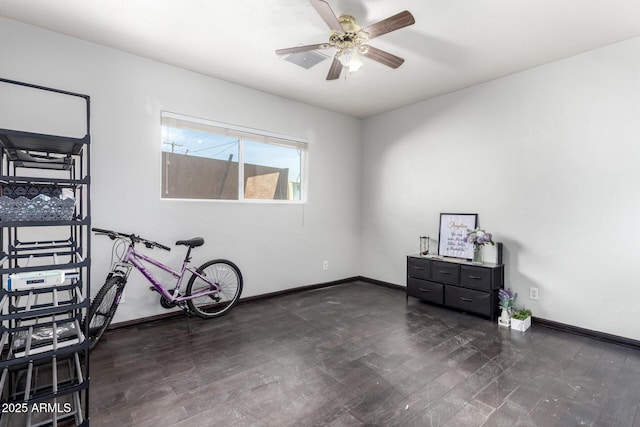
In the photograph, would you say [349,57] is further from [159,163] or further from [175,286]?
[175,286]

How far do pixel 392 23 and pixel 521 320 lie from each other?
2.91 meters

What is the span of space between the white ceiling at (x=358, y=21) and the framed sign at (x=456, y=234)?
5.31 ft

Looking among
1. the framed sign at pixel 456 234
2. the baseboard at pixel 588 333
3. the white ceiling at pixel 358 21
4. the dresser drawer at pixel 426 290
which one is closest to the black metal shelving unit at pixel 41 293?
the white ceiling at pixel 358 21

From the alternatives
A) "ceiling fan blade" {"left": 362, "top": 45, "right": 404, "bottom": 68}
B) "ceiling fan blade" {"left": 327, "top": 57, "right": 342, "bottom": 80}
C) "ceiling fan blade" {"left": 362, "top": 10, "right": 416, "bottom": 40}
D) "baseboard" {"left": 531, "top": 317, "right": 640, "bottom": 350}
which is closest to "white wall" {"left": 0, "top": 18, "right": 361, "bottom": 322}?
"ceiling fan blade" {"left": 327, "top": 57, "right": 342, "bottom": 80}

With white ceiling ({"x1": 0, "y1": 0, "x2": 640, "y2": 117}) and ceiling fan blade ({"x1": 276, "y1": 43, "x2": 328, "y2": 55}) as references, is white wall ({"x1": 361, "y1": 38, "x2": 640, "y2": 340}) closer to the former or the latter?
white ceiling ({"x1": 0, "y1": 0, "x2": 640, "y2": 117})

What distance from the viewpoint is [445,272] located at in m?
3.66

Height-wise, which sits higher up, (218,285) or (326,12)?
(326,12)

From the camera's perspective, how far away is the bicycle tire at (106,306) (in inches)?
104

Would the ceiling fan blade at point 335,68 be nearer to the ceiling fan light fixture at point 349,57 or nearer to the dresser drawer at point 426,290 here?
the ceiling fan light fixture at point 349,57

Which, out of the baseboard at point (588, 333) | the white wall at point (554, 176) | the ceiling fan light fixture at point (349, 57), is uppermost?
the ceiling fan light fixture at point (349, 57)

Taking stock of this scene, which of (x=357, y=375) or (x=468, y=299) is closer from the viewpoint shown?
(x=357, y=375)

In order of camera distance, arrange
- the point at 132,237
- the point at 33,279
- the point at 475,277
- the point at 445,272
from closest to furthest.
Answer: the point at 33,279
the point at 132,237
the point at 475,277
the point at 445,272

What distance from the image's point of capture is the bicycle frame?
112 inches

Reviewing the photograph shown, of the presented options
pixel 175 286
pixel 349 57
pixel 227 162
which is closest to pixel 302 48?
pixel 349 57
